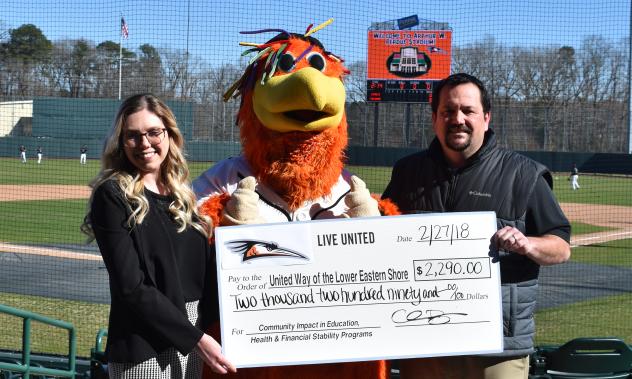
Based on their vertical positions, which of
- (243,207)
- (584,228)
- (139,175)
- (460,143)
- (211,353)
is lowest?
(584,228)

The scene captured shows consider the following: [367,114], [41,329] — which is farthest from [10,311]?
[367,114]

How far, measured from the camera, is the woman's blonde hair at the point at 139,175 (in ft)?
6.98

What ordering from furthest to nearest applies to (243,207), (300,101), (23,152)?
(23,152), (300,101), (243,207)

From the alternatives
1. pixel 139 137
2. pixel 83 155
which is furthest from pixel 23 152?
pixel 139 137

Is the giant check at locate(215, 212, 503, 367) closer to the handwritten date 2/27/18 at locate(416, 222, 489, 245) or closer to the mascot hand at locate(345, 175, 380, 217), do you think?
the handwritten date 2/27/18 at locate(416, 222, 489, 245)

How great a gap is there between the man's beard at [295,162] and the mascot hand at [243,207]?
19cm

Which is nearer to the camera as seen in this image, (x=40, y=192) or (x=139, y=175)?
(x=139, y=175)

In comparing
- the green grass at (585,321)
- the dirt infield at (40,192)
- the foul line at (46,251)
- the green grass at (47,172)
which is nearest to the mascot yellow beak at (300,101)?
the green grass at (585,321)

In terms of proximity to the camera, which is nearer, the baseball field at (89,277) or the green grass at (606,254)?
the baseball field at (89,277)

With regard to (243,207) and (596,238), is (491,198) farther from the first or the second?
(596,238)

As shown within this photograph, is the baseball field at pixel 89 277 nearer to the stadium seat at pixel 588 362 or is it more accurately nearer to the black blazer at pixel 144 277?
the stadium seat at pixel 588 362

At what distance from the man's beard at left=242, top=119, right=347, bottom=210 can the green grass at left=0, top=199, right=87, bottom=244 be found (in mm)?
9966

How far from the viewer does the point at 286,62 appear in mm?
2812

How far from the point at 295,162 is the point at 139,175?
71cm
